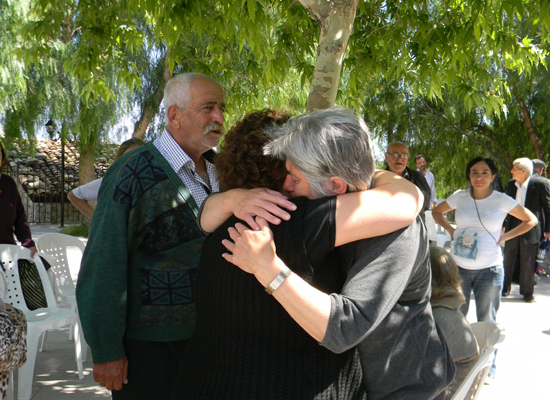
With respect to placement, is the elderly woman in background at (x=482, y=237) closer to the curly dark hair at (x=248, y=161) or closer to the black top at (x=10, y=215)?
the curly dark hair at (x=248, y=161)

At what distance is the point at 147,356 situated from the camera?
85.4 inches

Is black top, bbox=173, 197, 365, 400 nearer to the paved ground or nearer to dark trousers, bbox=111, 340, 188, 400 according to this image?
dark trousers, bbox=111, 340, 188, 400

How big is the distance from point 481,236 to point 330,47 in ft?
8.47

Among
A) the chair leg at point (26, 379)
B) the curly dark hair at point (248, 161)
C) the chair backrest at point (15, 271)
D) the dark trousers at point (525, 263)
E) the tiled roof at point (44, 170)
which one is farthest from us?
the tiled roof at point (44, 170)

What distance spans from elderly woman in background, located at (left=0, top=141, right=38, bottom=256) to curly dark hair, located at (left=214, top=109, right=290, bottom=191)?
343 cm

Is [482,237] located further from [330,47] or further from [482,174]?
[330,47]

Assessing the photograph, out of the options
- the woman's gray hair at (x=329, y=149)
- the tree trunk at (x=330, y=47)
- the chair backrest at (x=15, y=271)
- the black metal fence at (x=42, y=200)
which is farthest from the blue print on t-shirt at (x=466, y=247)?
the black metal fence at (x=42, y=200)

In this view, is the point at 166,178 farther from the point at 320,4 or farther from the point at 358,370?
the point at 320,4

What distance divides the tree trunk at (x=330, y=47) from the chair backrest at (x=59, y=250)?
3.42 metres

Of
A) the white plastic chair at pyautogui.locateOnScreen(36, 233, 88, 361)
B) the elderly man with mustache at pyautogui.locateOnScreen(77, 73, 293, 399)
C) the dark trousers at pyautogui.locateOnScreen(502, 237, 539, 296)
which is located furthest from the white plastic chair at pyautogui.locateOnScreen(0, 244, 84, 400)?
the dark trousers at pyautogui.locateOnScreen(502, 237, 539, 296)

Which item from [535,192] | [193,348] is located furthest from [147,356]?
[535,192]

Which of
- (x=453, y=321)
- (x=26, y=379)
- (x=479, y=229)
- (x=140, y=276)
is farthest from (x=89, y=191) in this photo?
(x=453, y=321)

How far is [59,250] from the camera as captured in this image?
5.39 meters

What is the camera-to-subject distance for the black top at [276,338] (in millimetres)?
1432
